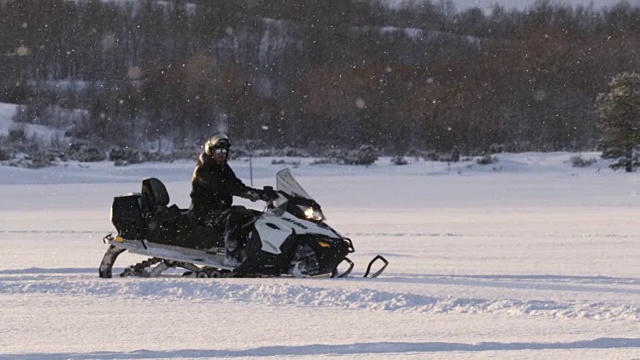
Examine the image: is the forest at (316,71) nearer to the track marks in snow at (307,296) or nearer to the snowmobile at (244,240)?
the snowmobile at (244,240)

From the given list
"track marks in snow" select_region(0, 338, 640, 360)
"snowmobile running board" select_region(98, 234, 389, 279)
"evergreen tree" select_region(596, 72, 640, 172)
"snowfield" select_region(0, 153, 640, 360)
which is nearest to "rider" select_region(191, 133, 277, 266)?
"snowmobile running board" select_region(98, 234, 389, 279)

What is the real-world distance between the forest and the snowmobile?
111 ft

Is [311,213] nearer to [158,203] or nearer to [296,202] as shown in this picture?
[296,202]

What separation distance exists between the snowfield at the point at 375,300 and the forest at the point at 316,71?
97.9 ft

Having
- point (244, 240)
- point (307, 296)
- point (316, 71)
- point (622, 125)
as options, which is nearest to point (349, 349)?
point (307, 296)

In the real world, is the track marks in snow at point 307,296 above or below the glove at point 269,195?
below

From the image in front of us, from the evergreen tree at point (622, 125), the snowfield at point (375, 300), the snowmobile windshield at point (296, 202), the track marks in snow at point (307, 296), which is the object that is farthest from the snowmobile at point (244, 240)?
the evergreen tree at point (622, 125)

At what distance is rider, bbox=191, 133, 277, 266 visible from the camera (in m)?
8.08

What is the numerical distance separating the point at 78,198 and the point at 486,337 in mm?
16705

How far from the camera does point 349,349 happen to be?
4.96 metres

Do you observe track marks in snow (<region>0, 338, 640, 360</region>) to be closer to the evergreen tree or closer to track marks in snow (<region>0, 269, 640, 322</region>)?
track marks in snow (<region>0, 269, 640, 322</region>)

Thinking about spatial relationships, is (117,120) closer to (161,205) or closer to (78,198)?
(78,198)

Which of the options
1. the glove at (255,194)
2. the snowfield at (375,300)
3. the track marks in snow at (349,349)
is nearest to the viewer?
the track marks in snow at (349,349)

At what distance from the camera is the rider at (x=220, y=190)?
318 inches
